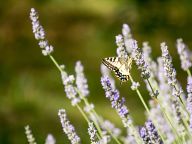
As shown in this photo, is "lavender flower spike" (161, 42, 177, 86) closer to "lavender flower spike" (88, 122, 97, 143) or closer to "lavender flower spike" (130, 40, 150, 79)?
"lavender flower spike" (130, 40, 150, 79)

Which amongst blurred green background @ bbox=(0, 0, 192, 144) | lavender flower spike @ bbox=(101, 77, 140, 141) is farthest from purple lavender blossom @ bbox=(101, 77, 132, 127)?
blurred green background @ bbox=(0, 0, 192, 144)

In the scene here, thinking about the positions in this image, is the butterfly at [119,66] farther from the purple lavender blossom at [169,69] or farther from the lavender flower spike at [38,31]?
the lavender flower spike at [38,31]

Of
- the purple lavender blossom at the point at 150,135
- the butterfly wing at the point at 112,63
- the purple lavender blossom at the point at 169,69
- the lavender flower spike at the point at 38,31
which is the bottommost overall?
the purple lavender blossom at the point at 150,135

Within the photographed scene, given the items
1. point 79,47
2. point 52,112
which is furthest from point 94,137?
point 79,47

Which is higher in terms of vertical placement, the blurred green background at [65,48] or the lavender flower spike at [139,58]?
the blurred green background at [65,48]

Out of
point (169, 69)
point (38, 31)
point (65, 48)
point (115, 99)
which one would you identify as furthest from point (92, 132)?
point (65, 48)

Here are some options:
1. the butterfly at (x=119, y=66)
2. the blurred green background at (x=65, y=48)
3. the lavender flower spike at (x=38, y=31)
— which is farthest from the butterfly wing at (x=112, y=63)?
the blurred green background at (x=65, y=48)

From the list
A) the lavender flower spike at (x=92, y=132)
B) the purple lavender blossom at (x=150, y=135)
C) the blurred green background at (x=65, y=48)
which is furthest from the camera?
the blurred green background at (x=65, y=48)

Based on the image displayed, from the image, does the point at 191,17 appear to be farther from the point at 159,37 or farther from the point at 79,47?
the point at 79,47
